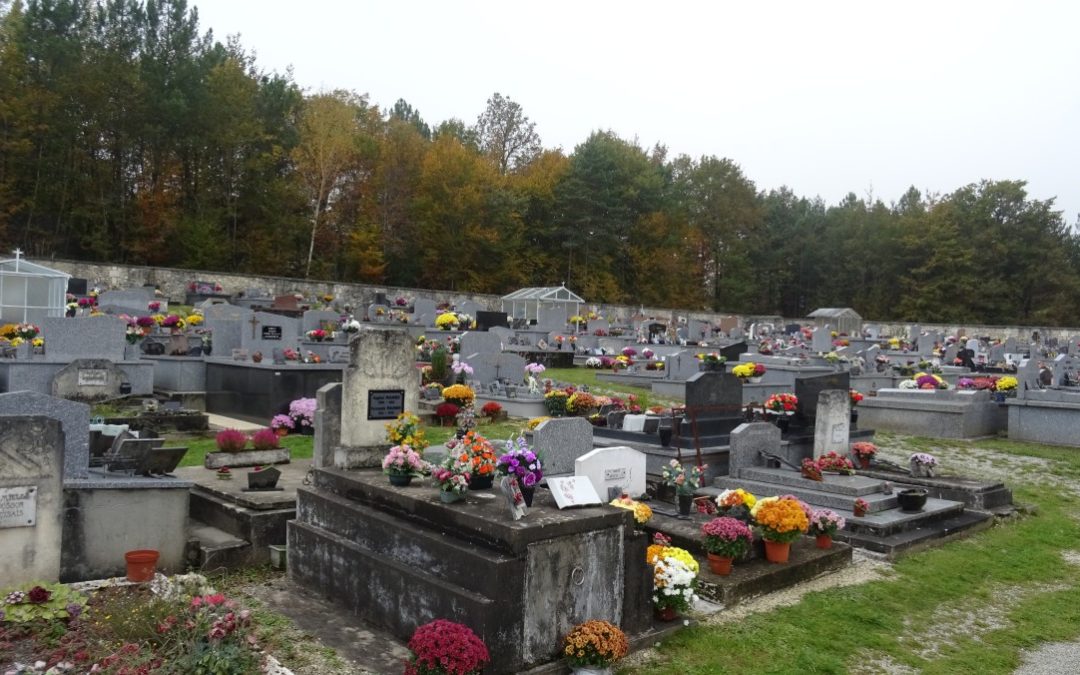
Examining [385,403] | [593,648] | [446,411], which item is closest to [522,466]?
[593,648]

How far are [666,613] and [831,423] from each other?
6.45 metres

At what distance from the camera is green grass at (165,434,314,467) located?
11575mm

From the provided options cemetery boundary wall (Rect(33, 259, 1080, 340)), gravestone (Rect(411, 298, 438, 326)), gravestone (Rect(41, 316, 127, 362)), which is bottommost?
gravestone (Rect(41, 316, 127, 362))

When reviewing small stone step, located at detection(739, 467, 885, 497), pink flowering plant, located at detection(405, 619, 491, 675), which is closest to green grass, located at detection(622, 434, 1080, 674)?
small stone step, located at detection(739, 467, 885, 497)

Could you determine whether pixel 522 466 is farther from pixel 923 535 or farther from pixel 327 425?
pixel 923 535

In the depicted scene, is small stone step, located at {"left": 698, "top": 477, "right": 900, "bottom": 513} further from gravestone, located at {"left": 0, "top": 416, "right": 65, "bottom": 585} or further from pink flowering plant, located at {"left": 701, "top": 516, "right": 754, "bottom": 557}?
gravestone, located at {"left": 0, "top": 416, "right": 65, "bottom": 585}

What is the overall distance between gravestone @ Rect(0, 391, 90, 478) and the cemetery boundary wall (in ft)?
90.0

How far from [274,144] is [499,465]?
45.8m

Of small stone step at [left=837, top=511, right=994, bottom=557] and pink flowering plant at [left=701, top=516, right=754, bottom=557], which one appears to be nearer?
pink flowering plant at [left=701, top=516, right=754, bottom=557]

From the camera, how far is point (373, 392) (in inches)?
316

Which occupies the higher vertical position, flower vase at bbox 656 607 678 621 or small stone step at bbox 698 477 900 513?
small stone step at bbox 698 477 900 513

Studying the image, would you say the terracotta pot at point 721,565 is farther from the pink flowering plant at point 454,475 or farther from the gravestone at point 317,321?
the gravestone at point 317,321

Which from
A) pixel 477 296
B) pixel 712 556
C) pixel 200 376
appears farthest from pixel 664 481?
pixel 477 296

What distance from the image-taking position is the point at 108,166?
41062 millimetres
